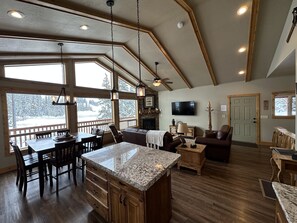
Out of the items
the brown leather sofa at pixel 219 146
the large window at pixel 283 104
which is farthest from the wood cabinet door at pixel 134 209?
the large window at pixel 283 104

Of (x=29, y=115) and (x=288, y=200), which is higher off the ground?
(x=29, y=115)

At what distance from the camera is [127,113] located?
26.2ft

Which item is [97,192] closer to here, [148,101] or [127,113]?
[127,113]

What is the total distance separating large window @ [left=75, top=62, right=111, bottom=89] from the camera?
584 centimetres

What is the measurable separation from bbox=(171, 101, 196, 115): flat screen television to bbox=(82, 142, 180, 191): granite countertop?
5797 millimetres

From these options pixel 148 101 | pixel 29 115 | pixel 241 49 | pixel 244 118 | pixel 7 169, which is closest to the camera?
pixel 7 169

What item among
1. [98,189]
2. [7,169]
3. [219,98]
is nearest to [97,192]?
[98,189]

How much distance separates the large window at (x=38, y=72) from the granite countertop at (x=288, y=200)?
607cm

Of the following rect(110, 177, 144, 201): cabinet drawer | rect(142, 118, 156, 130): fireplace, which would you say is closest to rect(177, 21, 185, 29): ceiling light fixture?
rect(110, 177, 144, 201): cabinet drawer

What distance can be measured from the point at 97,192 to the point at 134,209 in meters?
0.79

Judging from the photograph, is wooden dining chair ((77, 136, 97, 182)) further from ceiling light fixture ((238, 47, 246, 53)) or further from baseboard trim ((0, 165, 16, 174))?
ceiling light fixture ((238, 47, 246, 53))

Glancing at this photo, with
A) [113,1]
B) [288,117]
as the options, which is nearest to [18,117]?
[113,1]

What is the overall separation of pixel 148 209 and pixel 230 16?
175 inches

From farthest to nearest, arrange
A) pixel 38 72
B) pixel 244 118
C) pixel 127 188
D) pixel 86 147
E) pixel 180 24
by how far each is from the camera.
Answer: pixel 244 118, pixel 38 72, pixel 86 147, pixel 180 24, pixel 127 188
